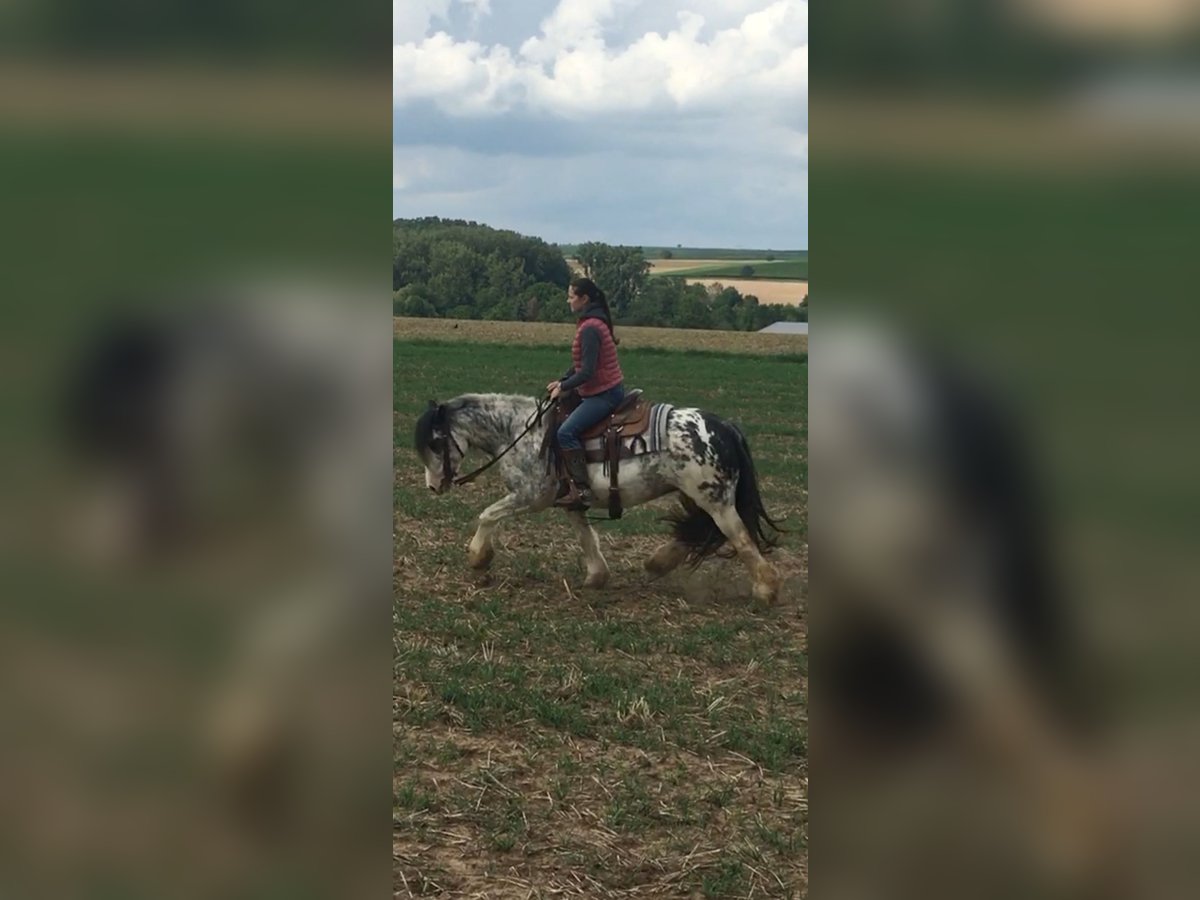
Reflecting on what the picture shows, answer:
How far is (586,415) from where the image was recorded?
7.33 metres

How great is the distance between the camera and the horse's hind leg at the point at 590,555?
754 cm

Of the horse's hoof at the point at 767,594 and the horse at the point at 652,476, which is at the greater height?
the horse at the point at 652,476

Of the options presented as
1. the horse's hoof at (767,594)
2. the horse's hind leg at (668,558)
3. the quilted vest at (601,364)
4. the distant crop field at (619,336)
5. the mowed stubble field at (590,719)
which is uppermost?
the distant crop field at (619,336)

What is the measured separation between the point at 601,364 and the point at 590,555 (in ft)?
4.10

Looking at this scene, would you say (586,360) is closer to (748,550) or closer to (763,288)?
(748,550)
